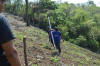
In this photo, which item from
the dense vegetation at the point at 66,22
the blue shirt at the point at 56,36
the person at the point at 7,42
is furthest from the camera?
the dense vegetation at the point at 66,22

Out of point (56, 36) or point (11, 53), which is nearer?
point (11, 53)

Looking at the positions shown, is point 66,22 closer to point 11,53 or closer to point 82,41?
point 82,41

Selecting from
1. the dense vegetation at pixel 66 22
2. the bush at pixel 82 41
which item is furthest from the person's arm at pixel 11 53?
the bush at pixel 82 41

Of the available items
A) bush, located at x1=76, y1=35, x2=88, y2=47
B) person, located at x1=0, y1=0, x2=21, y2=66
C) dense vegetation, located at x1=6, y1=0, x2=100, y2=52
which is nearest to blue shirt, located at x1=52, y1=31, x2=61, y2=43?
person, located at x1=0, y1=0, x2=21, y2=66

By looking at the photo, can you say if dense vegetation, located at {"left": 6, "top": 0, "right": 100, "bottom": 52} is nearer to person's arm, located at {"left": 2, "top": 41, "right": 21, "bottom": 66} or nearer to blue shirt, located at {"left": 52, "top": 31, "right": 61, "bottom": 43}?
blue shirt, located at {"left": 52, "top": 31, "right": 61, "bottom": 43}

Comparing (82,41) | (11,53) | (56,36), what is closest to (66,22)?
(82,41)

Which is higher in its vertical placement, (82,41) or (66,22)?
(66,22)

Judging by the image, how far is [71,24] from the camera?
97.1ft

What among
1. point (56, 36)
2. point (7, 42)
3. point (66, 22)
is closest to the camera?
point (7, 42)

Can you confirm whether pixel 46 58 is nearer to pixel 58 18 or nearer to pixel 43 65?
pixel 43 65

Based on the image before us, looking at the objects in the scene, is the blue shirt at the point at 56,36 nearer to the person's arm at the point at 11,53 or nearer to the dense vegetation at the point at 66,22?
the person's arm at the point at 11,53

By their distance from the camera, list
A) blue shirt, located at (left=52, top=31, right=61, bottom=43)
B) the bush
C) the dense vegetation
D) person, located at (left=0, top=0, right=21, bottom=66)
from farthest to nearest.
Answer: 1. the dense vegetation
2. the bush
3. blue shirt, located at (left=52, top=31, right=61, bottom=43)
4. person, located at (left=0, top=0, right=21, bottom=66)

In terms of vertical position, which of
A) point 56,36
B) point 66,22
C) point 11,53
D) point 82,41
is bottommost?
point 82,41

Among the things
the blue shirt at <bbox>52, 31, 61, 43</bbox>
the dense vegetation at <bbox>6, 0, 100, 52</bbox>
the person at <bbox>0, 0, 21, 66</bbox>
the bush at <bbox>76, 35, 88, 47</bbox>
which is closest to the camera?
the person at <bbox>0, 0, 21, 66</bbox>
